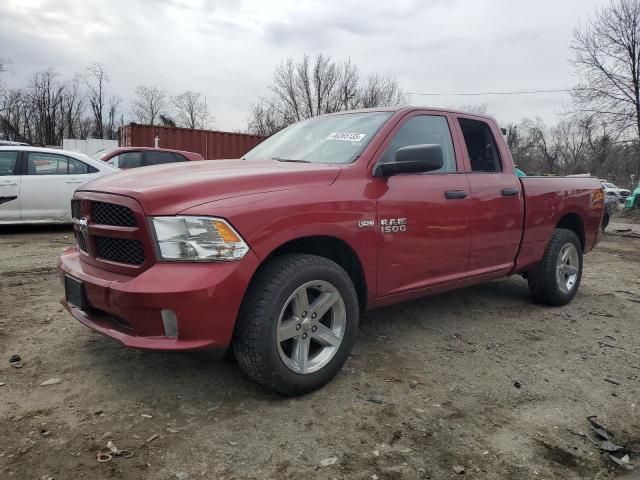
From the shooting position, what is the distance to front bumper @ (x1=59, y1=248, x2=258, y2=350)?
2.53 meters

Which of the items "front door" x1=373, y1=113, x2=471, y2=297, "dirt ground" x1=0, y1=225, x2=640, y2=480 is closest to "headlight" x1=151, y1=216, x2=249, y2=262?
"dirt ground" x1=0, y1=225, x2=640, y2=480

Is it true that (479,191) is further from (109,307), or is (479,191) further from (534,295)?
(109,307)

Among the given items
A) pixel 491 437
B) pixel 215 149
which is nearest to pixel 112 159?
pixel 215 149

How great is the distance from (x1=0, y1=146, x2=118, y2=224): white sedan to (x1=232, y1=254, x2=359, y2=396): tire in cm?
626

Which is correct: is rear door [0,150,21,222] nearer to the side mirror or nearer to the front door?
the front door

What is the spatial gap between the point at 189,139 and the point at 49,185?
9.39 metres

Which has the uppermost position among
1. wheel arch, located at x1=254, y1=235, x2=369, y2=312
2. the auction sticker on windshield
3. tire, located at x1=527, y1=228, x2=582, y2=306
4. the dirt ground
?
the auction sticker on windshield

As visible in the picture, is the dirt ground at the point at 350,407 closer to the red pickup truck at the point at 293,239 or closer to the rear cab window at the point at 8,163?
the red pickup truck at the point at 293,239

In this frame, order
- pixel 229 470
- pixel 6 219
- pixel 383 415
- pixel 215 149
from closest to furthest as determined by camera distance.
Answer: pixel 229 470 → pixel 383 415 → pixel 6 219 → pixel 215 149

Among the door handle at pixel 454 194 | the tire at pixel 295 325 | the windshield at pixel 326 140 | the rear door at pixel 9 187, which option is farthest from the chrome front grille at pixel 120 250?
the rear door at pixel 9 187

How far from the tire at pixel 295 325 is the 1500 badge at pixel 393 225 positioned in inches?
17.4

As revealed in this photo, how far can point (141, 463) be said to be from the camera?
7.56ft

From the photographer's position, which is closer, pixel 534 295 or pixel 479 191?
pixel 479 191

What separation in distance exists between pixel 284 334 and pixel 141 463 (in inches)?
37.2
